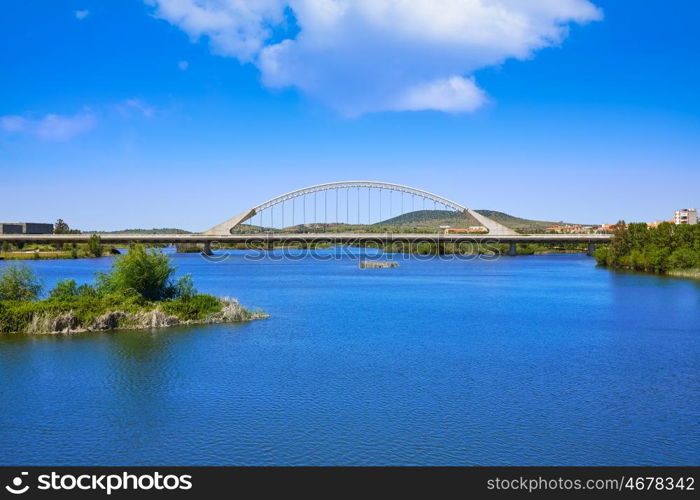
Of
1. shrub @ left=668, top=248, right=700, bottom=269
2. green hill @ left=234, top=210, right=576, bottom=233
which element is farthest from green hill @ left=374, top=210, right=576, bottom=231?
shrub @ left=668, top=248, right=700, bottom=269

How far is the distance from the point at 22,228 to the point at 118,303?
98.3 meters

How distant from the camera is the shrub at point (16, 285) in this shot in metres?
23.4

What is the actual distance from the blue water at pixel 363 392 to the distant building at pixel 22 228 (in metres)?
94.6

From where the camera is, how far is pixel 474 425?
40.8ft

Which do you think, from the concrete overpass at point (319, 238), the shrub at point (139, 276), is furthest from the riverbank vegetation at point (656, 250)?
the shrub at point (139, 276)

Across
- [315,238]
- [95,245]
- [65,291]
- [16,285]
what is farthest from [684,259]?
[95,245]

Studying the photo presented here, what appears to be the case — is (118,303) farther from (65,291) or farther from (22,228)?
(22,228)

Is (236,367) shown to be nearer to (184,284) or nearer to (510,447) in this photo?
(510,447)

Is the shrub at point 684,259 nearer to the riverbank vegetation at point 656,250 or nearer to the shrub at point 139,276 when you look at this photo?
the riverbank vegetation at point 656,250

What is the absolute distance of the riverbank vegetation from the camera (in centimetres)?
4988

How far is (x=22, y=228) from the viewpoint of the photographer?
110812 mm

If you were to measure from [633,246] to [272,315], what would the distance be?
42909mm

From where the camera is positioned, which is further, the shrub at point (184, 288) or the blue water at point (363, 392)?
the shrub at point (184, 288)
